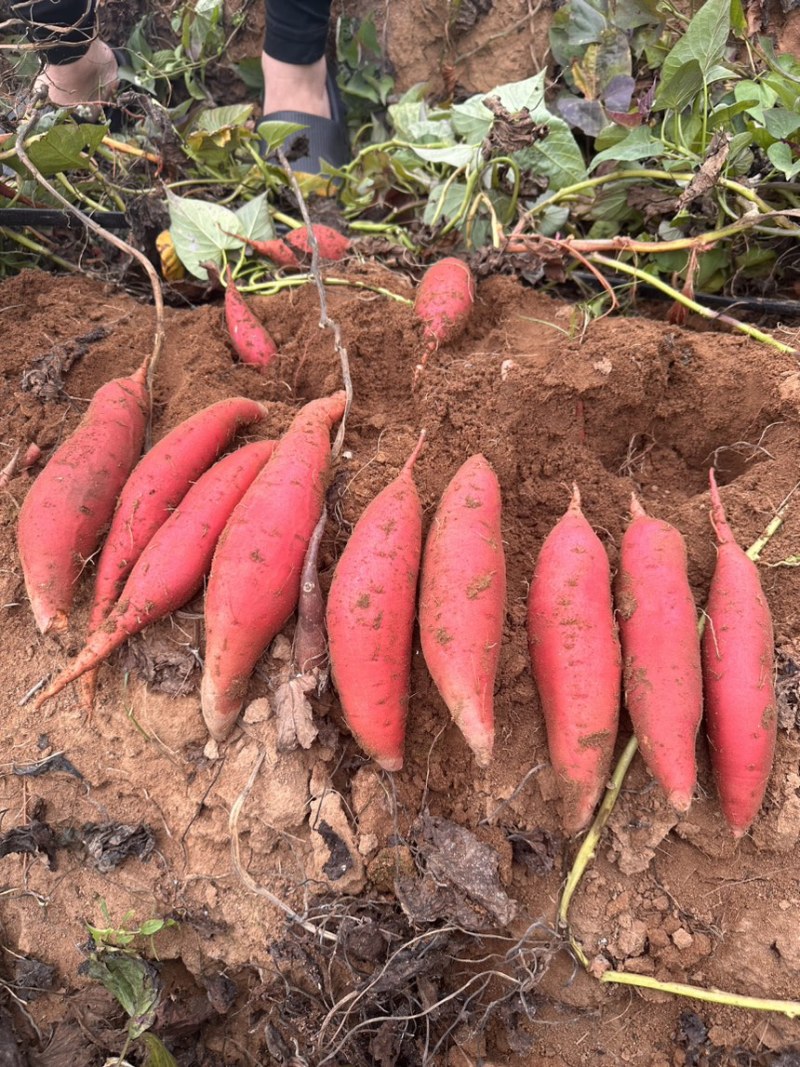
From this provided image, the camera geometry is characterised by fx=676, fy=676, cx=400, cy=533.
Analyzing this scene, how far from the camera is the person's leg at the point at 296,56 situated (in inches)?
91.1

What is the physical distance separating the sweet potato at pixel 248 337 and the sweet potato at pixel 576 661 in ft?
2.71

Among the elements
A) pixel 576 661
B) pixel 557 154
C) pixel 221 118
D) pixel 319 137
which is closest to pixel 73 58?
pixel 221 118

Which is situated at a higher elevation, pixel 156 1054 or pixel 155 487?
pixel 155 487

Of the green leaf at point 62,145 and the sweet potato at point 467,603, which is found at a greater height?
the green leaf at point 62,145

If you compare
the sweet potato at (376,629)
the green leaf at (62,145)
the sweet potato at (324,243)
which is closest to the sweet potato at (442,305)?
the sweet potato at (324,243)

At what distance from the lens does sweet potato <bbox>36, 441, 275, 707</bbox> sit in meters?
1.19

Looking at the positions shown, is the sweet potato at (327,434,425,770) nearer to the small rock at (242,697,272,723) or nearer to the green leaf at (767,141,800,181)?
the small rock at (242,697,272,723)

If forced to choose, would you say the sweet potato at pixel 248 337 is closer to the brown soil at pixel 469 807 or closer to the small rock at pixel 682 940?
the brown soil at pixel 469 807

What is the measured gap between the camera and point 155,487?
1341mm

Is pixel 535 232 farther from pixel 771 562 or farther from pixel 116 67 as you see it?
pixel 116 67

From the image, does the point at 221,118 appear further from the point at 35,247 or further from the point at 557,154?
the point at 557,154

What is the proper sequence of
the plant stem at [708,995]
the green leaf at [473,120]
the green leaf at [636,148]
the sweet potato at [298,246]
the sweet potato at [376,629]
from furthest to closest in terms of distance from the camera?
the green leaf at [473,120], the sweet potato at [298,246], the green leaf at [636,148], the sweet potato at [376,629], the plant stem at [708,995]

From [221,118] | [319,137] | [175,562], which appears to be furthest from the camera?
[319,137]

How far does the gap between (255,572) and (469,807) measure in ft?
1.75
